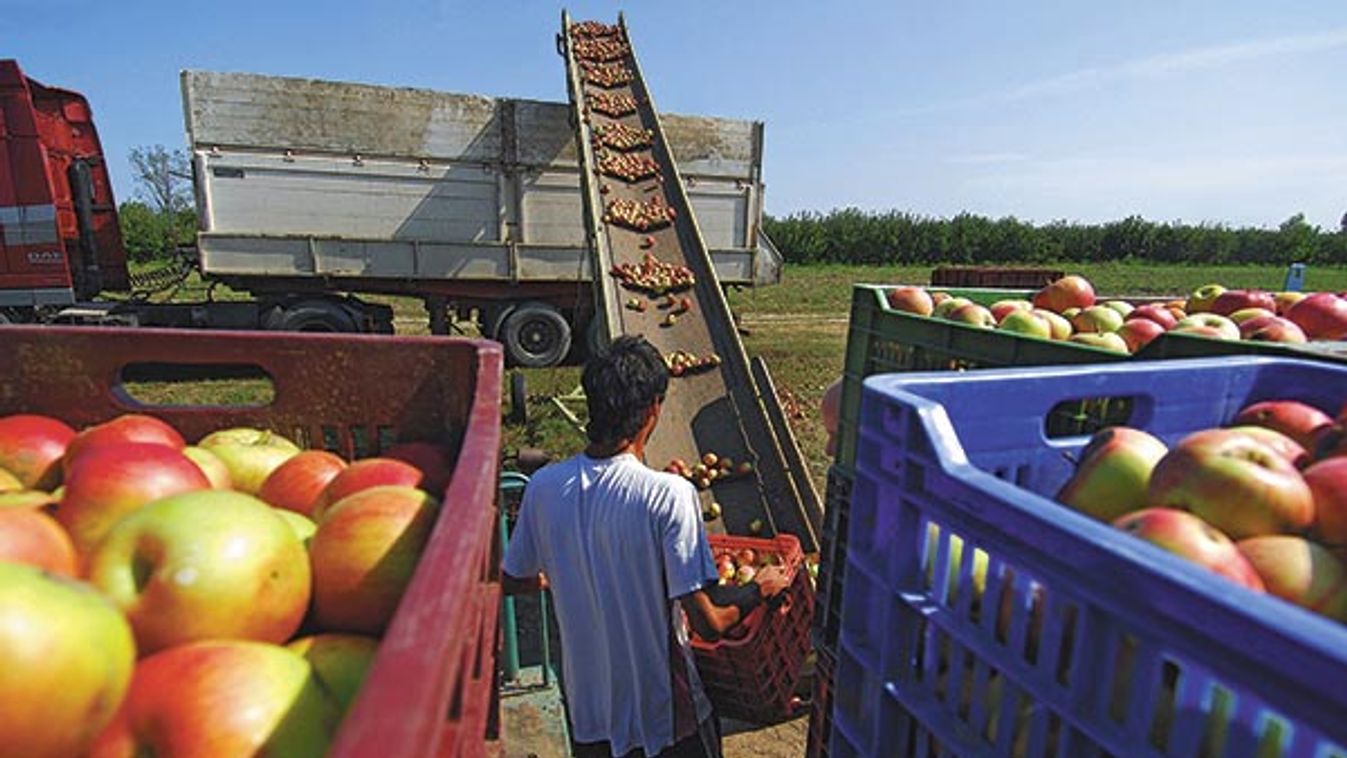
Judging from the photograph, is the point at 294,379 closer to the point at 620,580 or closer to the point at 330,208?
the point at 620,580

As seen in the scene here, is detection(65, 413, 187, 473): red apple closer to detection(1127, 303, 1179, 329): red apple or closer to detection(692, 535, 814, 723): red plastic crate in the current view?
detection(692, 535, 814, 723): red plastic crate

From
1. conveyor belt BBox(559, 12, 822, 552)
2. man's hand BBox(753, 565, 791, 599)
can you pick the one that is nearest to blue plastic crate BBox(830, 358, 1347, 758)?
man's hand BBox(753, 565, 791, 599)

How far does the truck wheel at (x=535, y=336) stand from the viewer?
30.9 feet

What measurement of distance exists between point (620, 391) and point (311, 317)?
780cm

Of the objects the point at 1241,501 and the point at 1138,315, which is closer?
the point at 1241,501

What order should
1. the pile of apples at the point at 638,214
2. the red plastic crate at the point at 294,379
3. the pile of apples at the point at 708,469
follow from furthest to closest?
the pile of apples at the point at 638,214 → the pile of apples at the point at 708,469 → the red plastic crate at the point at 294,379

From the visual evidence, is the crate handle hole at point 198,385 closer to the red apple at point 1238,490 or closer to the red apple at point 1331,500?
the red apple at point 1238,490

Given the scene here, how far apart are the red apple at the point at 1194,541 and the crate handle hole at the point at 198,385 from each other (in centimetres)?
802

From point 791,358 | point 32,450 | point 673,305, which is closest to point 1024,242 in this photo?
point 791,358

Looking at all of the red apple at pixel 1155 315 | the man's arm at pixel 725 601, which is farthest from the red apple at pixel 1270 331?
the man's arm at pixel 725 601

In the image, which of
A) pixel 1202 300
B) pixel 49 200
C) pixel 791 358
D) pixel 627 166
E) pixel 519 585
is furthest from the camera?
pixel 791 358

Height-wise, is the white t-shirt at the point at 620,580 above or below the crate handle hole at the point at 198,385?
above

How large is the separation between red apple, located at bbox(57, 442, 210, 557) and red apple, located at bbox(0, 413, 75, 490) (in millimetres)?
348

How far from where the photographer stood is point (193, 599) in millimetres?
902
